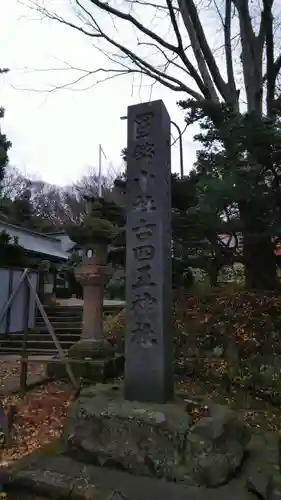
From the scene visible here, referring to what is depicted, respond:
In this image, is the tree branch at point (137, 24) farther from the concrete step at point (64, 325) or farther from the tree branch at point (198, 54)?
the concrete step at point (64, 325)

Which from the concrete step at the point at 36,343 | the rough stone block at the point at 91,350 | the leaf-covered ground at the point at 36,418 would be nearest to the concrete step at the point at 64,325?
the concrete step at the point at 36,343

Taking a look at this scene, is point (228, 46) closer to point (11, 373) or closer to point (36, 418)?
point (11, 373)

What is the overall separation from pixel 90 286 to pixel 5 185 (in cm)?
2307

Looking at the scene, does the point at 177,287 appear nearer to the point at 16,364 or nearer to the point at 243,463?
the point at 16,364

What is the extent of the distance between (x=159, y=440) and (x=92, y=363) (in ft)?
11.9

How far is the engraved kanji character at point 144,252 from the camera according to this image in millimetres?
3824

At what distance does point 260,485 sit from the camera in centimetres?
287

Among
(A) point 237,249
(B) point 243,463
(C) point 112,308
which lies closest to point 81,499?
(B) point 243,463

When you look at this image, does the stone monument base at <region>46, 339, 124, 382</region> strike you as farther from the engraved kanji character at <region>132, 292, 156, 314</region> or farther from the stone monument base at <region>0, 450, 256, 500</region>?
the stone monument base at <region>0, 450, 256, 500</region>

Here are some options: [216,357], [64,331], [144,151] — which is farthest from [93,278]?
[64,331]

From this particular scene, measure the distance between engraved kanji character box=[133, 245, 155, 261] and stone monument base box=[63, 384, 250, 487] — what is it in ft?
4.60

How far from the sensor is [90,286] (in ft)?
24.7

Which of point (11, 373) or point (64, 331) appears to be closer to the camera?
point (11, 373)

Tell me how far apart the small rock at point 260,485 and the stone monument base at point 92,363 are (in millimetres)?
3888
